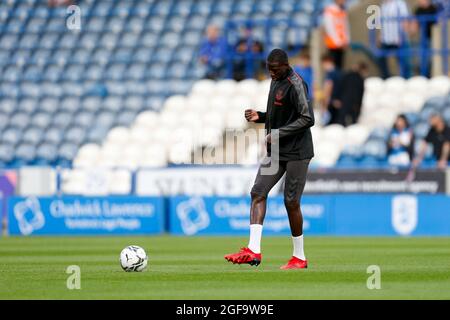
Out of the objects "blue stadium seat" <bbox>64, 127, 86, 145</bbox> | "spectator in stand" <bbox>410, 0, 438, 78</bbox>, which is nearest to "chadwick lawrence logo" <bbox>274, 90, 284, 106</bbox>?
"spectator in stand" <bbox>410, 0, 438, 78</bbox>

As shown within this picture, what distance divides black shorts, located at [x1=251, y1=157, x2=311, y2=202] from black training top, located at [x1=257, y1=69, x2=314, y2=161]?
9cm

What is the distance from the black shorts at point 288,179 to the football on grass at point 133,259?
1.54 meters

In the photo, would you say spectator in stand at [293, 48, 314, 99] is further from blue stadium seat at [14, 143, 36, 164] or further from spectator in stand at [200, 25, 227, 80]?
blue stadium seat at [14, 143, 36, 164]

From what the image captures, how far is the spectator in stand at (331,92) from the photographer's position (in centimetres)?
2851

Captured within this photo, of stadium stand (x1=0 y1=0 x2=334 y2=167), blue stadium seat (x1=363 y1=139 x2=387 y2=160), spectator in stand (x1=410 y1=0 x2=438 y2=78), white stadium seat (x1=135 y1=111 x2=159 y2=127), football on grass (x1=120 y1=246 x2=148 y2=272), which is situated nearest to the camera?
football on grass (x1=120 y1=246 x2=148 y2=272)

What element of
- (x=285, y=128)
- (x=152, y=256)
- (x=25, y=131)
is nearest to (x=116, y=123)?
(x=25, y=131)

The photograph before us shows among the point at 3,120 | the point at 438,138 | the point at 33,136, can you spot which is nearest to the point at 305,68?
the point at 438,138

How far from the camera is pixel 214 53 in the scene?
31672 millimetres

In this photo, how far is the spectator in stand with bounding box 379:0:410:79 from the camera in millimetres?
29250

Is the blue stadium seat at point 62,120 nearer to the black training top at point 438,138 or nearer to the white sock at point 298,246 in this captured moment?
the black training top at point 438,138

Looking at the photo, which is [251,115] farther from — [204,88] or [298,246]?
[204,88]

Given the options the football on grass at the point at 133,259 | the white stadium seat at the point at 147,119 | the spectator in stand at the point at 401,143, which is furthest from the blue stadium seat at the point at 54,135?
the football on grass at the point at 133,259

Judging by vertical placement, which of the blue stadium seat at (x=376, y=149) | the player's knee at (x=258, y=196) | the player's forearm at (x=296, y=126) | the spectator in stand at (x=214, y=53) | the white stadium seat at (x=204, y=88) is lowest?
the player's knee at (x=258, y=196)

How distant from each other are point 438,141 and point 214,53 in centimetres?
801
